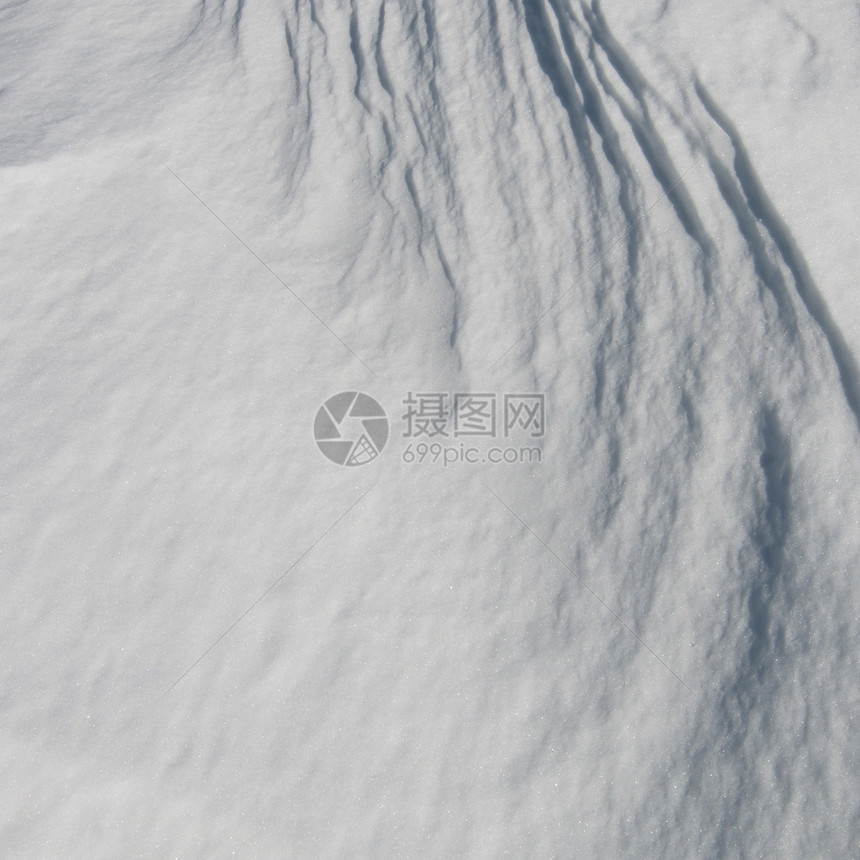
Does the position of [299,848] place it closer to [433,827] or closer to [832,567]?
[433,827]

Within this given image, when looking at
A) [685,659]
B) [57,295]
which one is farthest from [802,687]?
[57,295]

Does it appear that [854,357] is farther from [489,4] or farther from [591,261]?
[489,4]

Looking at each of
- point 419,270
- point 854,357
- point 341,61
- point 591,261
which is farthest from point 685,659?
point 341,61

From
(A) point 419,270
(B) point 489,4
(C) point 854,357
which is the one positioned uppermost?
(B) point 489,4

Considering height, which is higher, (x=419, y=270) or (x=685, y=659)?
(x=419, y=270)

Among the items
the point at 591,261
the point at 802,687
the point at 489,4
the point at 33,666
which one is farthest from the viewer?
the point at 489,4

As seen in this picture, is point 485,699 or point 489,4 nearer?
point 485,699

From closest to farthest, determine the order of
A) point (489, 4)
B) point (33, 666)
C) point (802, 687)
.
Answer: point (802, 687) < point (33, 666) < point (489, 4)
